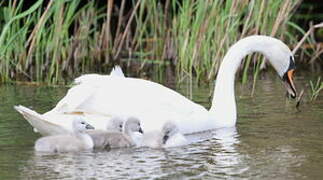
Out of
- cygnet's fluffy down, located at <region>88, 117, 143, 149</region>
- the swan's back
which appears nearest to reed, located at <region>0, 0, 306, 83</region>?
the swan's back

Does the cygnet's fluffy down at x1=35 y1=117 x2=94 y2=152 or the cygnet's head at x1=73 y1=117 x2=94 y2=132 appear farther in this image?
the cygnet's head at x1=73 y1=117 x2=94 y2=132

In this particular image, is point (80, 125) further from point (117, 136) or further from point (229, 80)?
point (229, 80)

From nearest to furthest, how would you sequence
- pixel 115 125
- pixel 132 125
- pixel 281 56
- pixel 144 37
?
pixel 132 125 → pixel 115 125 → pixel 281 56 → pixel 144 37

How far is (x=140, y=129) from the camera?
24.8 ft

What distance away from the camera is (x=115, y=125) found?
25.1 feet

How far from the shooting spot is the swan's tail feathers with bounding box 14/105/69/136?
738cm

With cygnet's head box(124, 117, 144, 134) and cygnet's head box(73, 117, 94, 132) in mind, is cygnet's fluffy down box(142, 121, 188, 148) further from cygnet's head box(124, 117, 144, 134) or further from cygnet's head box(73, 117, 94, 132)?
cygnet's head box(73, 117, 94, 132)

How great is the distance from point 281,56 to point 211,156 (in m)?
2.14

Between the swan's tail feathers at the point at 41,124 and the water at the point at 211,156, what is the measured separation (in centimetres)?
14

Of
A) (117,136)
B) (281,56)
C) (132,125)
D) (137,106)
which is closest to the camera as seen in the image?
(117,136)

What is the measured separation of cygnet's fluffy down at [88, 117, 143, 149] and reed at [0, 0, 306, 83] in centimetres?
262

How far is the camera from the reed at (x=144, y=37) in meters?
10.4

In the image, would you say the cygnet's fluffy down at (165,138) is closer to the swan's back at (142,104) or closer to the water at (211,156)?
the water at (211,156)

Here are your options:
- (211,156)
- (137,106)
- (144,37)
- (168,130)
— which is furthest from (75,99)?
A: (144,37)
